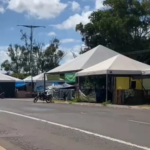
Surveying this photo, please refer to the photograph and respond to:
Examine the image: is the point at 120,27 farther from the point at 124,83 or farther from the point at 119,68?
the point at 119,68

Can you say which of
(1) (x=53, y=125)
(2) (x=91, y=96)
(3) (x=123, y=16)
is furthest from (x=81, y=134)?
(3) (x=123, y=16)

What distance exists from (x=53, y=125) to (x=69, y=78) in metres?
34.6

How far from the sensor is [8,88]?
76.7m

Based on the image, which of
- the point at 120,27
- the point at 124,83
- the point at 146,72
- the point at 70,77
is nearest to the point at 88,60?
the point at 70,77

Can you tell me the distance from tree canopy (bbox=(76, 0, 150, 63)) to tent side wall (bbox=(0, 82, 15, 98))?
15.0 meters

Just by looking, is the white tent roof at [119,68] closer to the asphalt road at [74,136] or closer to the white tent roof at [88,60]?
the white tent roof at [88,60]

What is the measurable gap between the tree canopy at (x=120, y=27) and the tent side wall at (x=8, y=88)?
1499 cm

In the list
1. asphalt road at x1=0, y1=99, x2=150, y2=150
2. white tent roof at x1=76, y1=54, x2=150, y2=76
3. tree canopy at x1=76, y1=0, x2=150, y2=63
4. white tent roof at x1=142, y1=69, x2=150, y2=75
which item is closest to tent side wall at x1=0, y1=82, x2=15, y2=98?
tree canopy at x1=76, y1=0, x2=150, y2=63

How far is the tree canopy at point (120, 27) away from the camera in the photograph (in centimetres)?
6856

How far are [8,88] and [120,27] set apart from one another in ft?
73.1

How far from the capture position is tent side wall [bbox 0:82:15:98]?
76.2 meters

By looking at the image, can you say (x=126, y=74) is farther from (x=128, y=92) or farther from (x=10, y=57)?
(x=10, y=57)

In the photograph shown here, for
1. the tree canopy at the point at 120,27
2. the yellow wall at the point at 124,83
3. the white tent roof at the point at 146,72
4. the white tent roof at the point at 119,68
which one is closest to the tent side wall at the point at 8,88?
the tree canopy at the point at 120,27

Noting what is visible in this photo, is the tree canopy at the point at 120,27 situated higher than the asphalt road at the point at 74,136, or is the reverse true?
the tree canopy at the point at 120,27
